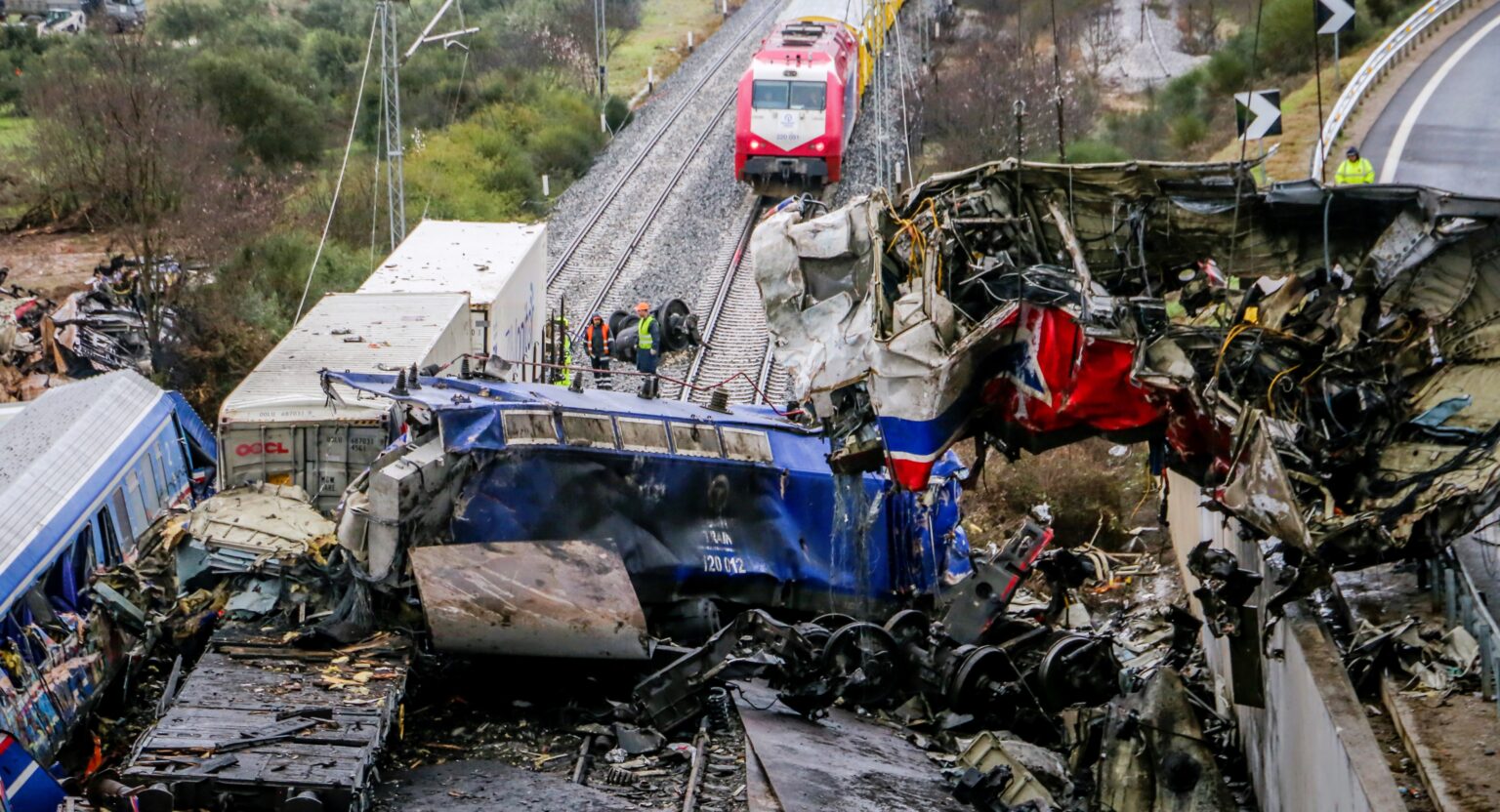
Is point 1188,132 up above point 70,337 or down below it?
above

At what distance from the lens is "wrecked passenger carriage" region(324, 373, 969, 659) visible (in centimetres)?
1233

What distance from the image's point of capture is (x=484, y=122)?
39.1 metres

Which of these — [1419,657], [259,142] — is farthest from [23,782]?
[259,142]

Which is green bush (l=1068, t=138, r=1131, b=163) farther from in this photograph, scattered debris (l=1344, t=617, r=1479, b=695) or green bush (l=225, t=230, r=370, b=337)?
scattered debris (l=1344, t=617, r=1479, b=695)

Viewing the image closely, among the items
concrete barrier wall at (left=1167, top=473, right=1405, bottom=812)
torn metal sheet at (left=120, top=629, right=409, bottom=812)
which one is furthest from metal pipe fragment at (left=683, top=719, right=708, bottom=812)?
concrete barrier wall at (left=1167, top=473, right=1405, bottom=812)

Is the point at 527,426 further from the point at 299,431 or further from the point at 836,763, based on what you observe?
the point at 836,763

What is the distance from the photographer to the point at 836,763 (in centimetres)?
1113

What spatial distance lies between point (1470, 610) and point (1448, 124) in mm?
19499

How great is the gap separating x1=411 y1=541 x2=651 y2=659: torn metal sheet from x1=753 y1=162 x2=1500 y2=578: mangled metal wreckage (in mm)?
2159

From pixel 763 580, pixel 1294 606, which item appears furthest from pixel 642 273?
pixel 1294 606

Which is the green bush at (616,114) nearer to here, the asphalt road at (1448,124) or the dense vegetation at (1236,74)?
the dense vegetation at (1236,74)

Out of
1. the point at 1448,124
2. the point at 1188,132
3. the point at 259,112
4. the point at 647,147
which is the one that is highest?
the point at 1448,124

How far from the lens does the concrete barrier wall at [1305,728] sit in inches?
330

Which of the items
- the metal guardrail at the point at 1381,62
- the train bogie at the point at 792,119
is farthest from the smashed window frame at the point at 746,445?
the train bogie at the point at 792,119
